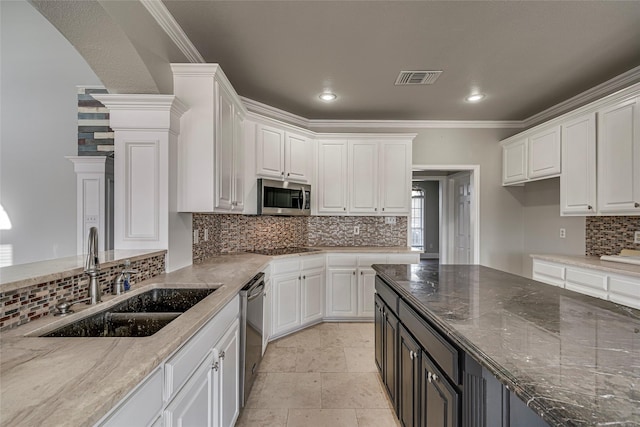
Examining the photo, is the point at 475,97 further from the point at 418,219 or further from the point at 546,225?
the point at 418,219

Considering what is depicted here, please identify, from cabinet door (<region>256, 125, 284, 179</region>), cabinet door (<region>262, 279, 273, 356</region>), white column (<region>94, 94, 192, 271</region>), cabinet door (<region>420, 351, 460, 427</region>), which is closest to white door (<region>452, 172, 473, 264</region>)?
cabinet door (<region>256, 125, 284, 179</region>)

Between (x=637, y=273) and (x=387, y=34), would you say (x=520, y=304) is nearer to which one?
(x=637, y=273)

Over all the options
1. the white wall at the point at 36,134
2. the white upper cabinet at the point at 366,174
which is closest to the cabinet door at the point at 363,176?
the white upper cabinet at the point at 366,174

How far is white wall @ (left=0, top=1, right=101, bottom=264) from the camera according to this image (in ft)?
10.8

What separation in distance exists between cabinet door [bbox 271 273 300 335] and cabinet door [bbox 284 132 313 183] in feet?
4.01

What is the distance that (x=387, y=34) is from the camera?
220 cm

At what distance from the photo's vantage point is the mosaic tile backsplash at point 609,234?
2863 millimetres

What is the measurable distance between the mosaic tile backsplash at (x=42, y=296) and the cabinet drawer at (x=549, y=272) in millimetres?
3738

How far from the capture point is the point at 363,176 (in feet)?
12.8

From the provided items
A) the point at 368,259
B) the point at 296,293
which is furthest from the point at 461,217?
the point at 296,293

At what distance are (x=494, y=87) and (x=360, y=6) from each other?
1.95m

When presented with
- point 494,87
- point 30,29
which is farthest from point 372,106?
point 30,29

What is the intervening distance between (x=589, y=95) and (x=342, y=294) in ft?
11.6

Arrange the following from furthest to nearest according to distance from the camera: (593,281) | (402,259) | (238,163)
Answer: (402,259)
(238,163)
(593,281)
